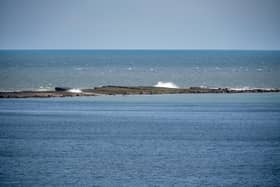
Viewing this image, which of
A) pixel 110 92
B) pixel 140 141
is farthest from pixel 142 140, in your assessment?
pixel 110 92

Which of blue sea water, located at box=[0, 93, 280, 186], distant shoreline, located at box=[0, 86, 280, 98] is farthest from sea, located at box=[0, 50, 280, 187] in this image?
distant shoreline, located at box=[0, 86, 280, 98]

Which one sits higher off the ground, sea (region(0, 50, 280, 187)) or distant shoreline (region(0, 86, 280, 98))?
distant shoreline (region(0, 86, 280, 98))

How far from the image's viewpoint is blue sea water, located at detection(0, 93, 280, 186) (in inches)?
2079

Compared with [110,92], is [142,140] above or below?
below

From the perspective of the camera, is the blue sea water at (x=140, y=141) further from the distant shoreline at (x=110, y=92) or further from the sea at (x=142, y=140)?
the distant shoreline at (x=110, y=92)

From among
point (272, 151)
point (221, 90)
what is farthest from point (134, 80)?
point (272, 151)

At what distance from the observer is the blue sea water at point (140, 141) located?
173 feet

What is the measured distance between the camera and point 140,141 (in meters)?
69.6

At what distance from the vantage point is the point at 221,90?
119312mm

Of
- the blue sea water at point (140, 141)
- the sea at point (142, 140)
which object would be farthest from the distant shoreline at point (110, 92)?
the blue sea water at point (140, 141)

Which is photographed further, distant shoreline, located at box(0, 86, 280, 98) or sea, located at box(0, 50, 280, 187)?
distant shoreline, located at box(0, 86, 280, 98)

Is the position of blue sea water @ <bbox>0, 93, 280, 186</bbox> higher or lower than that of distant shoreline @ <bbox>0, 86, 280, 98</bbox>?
lower

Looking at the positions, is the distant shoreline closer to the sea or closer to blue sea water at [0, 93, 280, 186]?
the sea

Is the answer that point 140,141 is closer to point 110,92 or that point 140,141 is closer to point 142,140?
point 142,140
